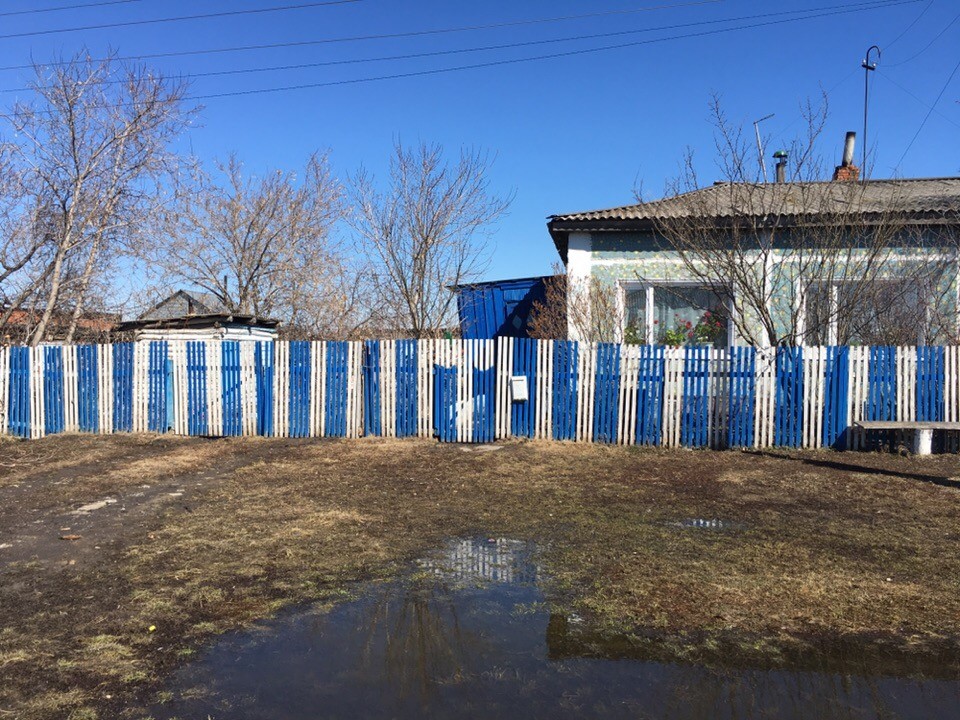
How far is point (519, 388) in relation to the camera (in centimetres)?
1082

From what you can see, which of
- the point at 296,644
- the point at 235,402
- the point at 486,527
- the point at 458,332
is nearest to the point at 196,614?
the point at 296,644

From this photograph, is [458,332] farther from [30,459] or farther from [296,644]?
[296,644]

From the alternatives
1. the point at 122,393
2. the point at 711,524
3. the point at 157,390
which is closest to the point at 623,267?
the point at 711,524

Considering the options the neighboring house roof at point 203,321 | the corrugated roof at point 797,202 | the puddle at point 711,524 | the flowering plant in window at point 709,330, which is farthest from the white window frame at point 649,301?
the neighboring house roof at point 203,321

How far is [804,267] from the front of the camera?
11.5 metres

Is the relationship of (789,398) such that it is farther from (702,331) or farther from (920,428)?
(702,331)

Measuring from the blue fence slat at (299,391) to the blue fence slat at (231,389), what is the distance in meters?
0.89

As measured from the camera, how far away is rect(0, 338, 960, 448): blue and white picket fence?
33.2ft

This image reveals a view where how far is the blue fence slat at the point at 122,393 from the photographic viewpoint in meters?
12.1

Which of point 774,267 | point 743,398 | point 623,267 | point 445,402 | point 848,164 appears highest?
point 848,164

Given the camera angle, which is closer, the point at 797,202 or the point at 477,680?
the point at 477,680

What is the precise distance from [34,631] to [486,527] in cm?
339

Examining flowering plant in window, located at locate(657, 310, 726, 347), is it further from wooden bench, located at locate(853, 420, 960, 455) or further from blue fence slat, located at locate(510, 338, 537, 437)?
wooden bench, located at locate(853, 420, 960, 455)

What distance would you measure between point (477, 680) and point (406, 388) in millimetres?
A: 8014
